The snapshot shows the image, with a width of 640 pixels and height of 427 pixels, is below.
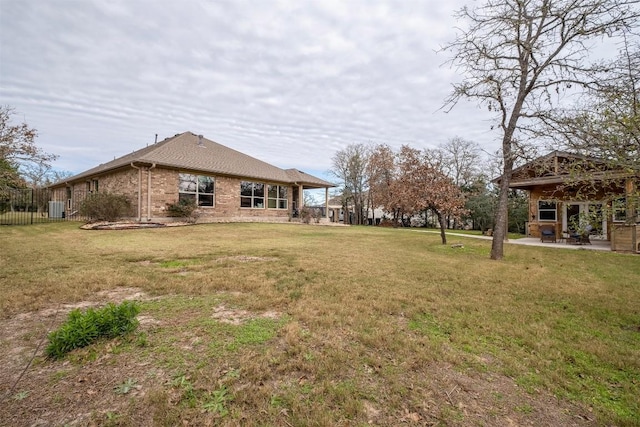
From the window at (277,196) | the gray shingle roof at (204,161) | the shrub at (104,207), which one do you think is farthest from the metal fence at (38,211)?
the window at (277,196)

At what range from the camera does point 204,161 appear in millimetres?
17594

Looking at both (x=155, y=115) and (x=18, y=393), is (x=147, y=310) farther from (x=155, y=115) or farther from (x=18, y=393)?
(x=155, y=115)

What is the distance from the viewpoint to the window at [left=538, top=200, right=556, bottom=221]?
15703 millimetres

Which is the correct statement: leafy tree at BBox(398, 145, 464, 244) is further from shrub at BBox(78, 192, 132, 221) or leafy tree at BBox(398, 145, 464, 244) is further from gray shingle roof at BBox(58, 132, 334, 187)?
shrub at BBox(78, 192, 132, 221)

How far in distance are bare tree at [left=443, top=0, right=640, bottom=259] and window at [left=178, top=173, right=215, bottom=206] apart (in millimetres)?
13877

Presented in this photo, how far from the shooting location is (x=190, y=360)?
2465 millimetres

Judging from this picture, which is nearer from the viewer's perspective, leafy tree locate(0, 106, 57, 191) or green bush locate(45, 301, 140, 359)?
green bush locate(45, 301, 140, 359)

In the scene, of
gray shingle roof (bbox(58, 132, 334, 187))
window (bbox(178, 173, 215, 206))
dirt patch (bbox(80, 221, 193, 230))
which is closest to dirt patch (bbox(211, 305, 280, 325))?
dirt patch (bbox(80, 221, 193, 230))

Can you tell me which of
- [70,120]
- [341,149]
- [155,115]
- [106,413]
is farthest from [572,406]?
[341,149]

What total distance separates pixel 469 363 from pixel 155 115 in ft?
74.9

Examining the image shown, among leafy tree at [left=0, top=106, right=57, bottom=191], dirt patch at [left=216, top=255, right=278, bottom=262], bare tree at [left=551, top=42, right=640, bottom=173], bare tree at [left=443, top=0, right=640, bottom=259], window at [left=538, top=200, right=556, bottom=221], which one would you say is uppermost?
bare tree at [left=443, top=0, right=640, bottom=259]

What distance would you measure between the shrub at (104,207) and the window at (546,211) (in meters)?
22.1

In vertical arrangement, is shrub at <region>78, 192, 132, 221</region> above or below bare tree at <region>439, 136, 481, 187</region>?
below

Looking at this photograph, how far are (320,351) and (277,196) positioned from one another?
19192 mm
